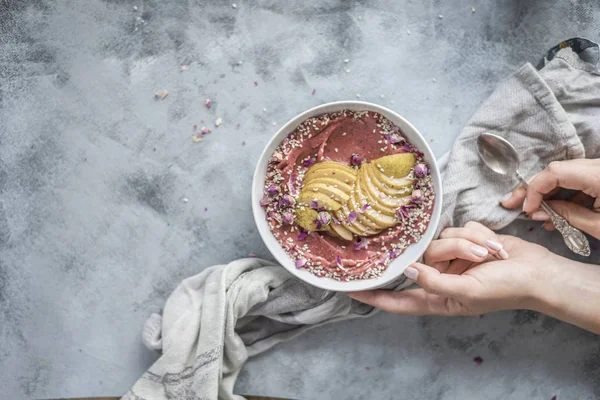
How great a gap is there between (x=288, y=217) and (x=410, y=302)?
618 millimetres

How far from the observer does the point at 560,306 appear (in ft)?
7.11

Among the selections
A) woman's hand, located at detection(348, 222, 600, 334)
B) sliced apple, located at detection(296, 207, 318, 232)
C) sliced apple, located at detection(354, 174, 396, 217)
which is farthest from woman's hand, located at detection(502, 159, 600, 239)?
sliced apple, located at detection(296, 207, 318, 232)

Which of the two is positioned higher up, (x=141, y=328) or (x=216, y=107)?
(x=216, y=107)

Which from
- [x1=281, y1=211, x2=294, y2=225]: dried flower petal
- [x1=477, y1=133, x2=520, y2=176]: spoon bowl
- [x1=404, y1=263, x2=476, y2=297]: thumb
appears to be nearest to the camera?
[x1=404, y1=263, x2=476, y2=297]: thumb

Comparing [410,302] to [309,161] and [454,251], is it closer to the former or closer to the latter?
[454,251]

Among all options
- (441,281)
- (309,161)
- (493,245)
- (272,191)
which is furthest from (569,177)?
(272,191)

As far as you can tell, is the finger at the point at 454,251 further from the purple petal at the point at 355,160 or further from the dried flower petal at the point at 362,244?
the purple petal at the point at 355,160

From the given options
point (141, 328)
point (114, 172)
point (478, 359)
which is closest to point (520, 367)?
point (478, 359)

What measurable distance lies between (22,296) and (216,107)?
1199 mm

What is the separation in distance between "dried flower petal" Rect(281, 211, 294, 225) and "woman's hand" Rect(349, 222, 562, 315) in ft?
1.35

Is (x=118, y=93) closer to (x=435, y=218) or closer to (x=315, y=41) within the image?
(x=315, y=41)

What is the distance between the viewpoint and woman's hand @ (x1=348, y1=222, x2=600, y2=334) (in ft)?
6.92

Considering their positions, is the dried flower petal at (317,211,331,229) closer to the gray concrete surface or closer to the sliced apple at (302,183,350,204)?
the sliced apple at (302,183,350,204)

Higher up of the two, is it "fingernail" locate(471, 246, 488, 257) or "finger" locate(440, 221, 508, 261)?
"fingernail" locate(471, 246, 488, 257)
